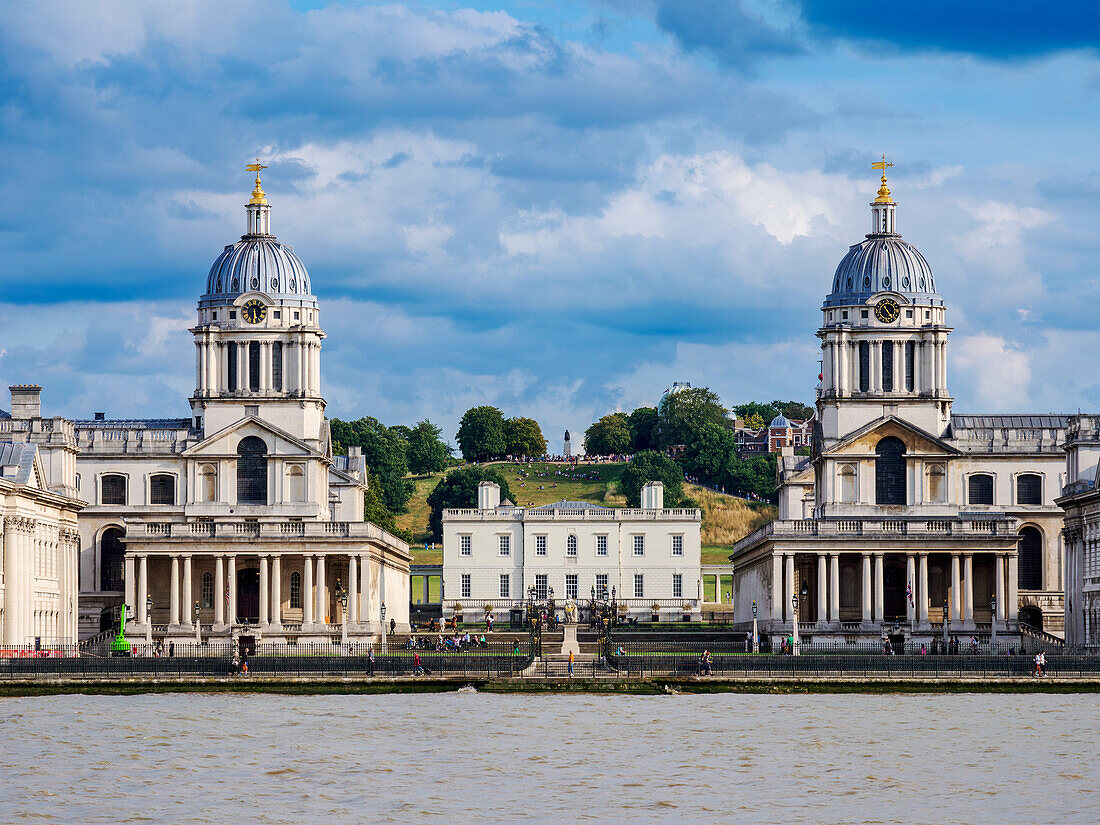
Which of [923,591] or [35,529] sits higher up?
[35,529]

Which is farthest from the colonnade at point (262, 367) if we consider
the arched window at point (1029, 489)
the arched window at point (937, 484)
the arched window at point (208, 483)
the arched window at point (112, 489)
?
the arched window at point (1029, 489)

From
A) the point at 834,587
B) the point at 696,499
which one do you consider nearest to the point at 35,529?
the point at 834,587

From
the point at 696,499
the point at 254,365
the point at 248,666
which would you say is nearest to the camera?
the point at 248,666

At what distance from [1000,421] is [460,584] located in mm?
35086

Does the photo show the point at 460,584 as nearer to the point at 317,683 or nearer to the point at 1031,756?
the point at 317,683

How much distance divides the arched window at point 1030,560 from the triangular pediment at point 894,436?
20.1 feet

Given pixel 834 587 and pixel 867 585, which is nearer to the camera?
pixel 867 585

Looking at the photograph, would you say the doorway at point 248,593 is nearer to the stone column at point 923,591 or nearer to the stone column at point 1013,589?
the stone column at point 923,591

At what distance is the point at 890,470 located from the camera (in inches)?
4350

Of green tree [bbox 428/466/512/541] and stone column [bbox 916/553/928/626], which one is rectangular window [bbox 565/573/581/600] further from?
green tree [bbox 428/466/512/541]

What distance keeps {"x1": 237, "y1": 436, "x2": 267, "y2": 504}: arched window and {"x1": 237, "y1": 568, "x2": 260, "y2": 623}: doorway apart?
401cm

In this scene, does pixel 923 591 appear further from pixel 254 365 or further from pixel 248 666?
pixel 248 666

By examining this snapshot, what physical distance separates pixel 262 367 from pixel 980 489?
39720 mm

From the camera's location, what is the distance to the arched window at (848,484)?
110 meters
